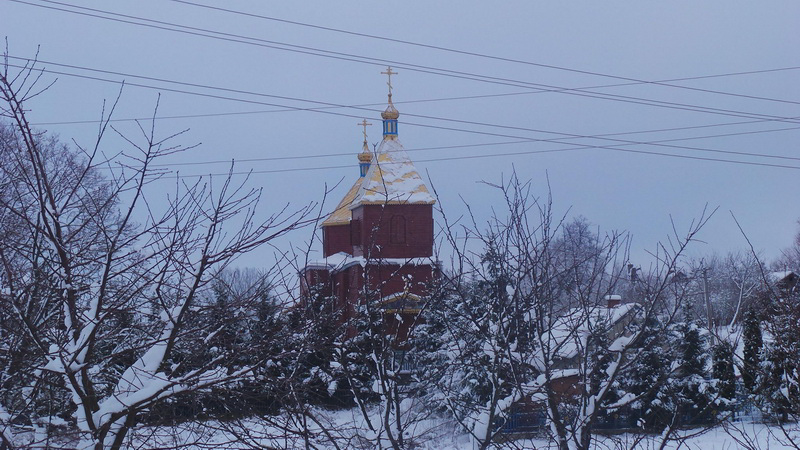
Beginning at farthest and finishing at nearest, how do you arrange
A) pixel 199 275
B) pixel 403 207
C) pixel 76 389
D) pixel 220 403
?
pixel 403 207, pixel 220 403, pixel 199 275, pixel 76 389

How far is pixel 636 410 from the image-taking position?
→ 23.6 metres

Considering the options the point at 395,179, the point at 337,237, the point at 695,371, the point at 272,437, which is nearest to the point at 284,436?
the point at 272,437

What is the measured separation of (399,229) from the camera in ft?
113

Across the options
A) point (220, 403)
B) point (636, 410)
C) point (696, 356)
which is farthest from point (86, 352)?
point (696, 356)

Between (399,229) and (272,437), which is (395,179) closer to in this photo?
(399,229)

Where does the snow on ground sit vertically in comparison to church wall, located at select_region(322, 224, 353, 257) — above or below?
above

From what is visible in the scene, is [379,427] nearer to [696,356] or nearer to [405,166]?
[696,356]

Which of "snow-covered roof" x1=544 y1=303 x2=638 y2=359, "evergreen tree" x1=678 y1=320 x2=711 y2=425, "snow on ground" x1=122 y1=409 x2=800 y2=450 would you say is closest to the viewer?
"snow on ground" x1=122 y1=409 x2=800 y2=450

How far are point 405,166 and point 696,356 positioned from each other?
15.0 meters

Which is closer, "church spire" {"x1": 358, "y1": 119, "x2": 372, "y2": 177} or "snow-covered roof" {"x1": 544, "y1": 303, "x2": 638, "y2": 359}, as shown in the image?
"snow-covered roof" {"x1": 544, "y1": 303, "x2": 638, "y2": 359}

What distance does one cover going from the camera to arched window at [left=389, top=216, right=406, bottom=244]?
3441 centimetres

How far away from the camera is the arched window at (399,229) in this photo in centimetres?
3441

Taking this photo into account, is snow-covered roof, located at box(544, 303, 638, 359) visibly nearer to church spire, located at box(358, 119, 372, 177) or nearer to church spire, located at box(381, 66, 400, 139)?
church spire, located at box(381, 66, 400, 139)

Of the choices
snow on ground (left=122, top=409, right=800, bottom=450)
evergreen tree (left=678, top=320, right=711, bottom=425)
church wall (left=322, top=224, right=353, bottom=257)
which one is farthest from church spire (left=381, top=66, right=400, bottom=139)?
snow on ground (left=122, top=409, right=800, bottom=450)
